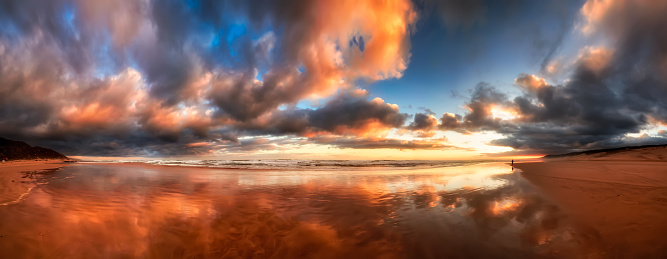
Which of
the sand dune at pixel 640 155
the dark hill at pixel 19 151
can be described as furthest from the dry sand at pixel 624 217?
the dark hill at pixel 19 151

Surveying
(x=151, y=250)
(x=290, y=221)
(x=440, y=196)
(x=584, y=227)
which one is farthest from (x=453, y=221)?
(x=151, y=250)

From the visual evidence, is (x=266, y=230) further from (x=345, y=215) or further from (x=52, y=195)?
(x=52, y=195)

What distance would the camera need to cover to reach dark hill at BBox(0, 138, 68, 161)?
5384cm

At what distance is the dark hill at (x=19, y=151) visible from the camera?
2120 inches


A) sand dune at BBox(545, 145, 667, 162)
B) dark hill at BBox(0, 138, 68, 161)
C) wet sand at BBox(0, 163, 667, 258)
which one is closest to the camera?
wet sand at BBox(0, 163, 667, 258)

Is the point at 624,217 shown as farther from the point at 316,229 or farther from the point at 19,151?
the point at 19,151

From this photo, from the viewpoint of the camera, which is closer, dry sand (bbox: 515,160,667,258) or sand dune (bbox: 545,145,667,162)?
dry sand (bbox: 515,160,667,258)

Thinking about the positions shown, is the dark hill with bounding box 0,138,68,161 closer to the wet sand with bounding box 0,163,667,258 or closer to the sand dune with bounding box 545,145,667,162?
the wet sand with bounding box 0,163,667,258

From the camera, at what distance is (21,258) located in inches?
143

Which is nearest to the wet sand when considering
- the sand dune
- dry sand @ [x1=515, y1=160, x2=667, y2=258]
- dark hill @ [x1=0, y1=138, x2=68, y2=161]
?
dry sand @ [x1=515, y1=160, x2=667, y2=258]

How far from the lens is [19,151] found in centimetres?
5831

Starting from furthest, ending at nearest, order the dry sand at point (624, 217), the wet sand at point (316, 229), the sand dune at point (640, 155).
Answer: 1. the sand dune at point (640, 155)
2. the wet sand at point (316, 229)
3. the dry sand at point (624, 217)

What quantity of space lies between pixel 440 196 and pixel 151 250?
861 centimetres

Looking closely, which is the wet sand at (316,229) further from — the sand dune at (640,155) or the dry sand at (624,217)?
the sand dune at (640,155)
